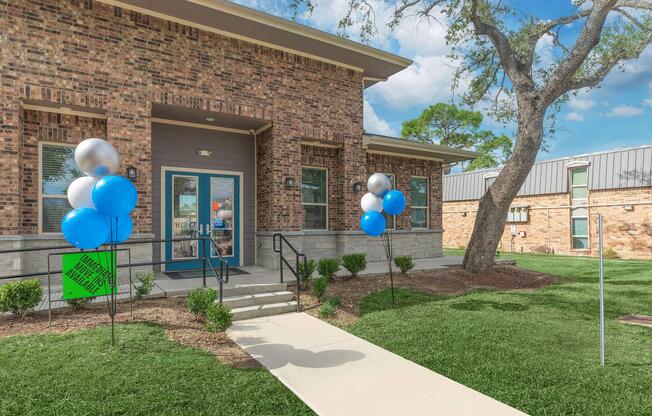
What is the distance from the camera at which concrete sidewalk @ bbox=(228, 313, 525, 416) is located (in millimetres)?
3098

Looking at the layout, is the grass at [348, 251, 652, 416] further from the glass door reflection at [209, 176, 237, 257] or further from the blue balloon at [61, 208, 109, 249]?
the glass door reflection at [209, 176, 237, 257]

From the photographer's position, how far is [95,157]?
4129 millimetres

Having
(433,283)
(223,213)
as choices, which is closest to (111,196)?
(223,213)

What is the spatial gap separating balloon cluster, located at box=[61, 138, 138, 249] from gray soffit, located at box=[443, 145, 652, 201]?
19576 mm

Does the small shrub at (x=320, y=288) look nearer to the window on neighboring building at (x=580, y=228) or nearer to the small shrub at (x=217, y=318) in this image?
the small shrub at (x=217, y=318)

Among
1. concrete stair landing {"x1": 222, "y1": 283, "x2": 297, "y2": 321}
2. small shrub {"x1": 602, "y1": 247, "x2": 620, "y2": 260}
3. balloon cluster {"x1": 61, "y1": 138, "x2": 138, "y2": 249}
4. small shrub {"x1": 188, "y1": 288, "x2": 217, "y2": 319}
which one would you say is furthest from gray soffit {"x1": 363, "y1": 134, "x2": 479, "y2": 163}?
small shrub {"x1": 602, "y1": 247, "x2": 620, "y2": 260}

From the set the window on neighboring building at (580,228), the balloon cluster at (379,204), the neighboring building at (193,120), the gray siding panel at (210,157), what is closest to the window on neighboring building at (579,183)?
the window on neighboring building at (580,228)

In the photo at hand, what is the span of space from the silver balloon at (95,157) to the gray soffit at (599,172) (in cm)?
1973

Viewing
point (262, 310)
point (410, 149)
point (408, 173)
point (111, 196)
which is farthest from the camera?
point (408, 173)

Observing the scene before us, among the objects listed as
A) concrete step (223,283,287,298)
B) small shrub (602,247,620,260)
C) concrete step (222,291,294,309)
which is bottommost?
small shrub (602,247,620,260)

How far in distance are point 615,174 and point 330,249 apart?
47.8 ft

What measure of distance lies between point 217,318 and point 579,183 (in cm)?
1926

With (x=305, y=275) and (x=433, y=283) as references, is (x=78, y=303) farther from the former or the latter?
(x=433, y=283)

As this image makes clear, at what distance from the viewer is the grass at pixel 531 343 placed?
3.26m
